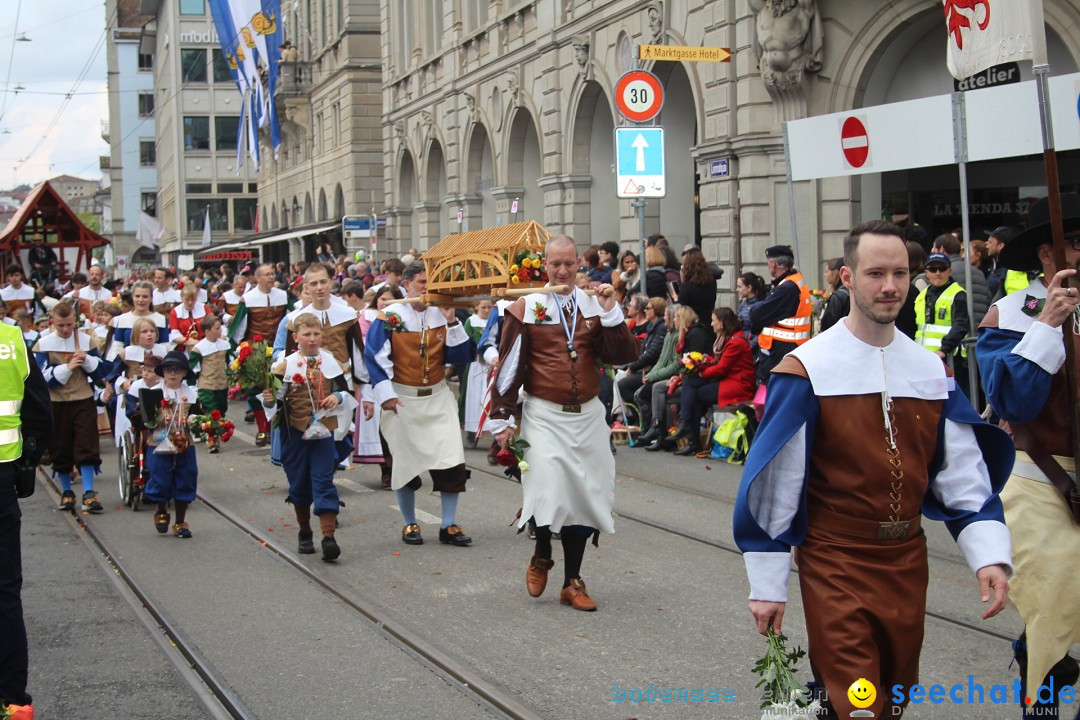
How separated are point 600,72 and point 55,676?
1985cm

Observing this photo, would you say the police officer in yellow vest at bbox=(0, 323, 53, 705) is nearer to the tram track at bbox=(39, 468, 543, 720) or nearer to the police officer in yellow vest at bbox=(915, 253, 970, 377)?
the tram track at bbox=(39, 468, 543, 720)

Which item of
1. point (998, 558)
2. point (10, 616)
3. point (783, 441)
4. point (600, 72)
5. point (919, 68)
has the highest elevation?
point (600, 72)

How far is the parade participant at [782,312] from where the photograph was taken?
12.2 metres

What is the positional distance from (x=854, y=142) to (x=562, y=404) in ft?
16.6

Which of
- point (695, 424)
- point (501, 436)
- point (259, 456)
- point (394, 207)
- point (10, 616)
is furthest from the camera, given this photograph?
point (394, 207)

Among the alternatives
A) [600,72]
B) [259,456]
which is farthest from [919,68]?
[259,456]

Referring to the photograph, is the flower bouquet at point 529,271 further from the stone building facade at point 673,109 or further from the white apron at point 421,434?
the stone building facade at point 673,109

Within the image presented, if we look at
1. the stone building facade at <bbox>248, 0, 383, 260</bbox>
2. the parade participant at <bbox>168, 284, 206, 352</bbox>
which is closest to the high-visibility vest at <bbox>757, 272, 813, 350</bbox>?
the parade participant at <bbox>168, 284, 206, 352</bbox>

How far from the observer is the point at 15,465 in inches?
224

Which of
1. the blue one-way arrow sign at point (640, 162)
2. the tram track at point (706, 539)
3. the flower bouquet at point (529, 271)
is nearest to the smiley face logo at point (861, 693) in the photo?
the tram track at point (706, 539)

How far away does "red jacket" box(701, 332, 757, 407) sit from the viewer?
1343 centimetres

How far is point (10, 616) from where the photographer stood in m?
5.46

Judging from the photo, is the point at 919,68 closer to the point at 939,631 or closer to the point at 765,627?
the point at 939,631

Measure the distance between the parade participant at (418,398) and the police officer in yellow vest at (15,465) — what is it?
3752 millimetres
